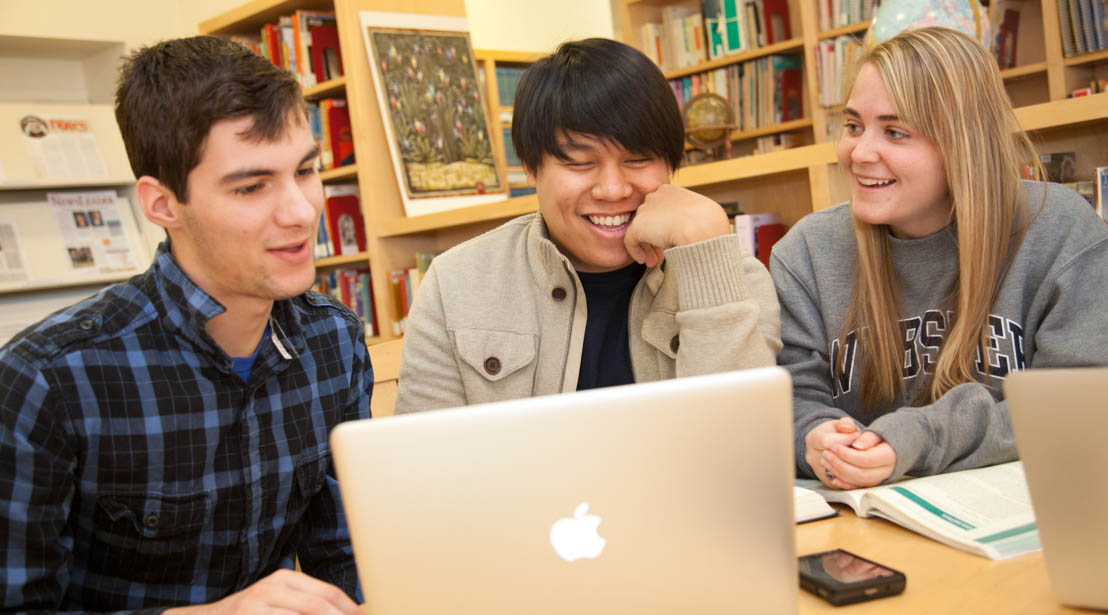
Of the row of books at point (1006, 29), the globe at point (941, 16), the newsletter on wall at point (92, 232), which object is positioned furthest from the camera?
the newsletter on wall at point (92, 232)

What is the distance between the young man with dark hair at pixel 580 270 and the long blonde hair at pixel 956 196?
17cm

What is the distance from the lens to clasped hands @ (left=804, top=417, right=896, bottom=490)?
48.4 inches

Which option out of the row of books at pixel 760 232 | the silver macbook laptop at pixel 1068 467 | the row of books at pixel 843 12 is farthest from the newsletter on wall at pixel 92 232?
the silver macbook laptop at pixel 1068 467

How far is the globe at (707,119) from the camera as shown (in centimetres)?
416

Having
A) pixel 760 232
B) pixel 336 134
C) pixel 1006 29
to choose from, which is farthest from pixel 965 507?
pixel 1006 29

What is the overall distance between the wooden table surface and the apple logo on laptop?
255 mm

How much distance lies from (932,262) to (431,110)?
2612 mm

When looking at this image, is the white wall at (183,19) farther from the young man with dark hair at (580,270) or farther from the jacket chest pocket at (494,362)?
the jacket chest pocket at (494,362)

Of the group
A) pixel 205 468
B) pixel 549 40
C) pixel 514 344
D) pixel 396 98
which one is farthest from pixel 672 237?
pixel 549 40

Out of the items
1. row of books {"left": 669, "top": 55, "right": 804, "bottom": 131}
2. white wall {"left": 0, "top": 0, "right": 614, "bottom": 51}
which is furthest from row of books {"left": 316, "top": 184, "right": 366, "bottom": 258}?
row of books {"left": 669, "top": 55, "right": 804, "bottom": 131}

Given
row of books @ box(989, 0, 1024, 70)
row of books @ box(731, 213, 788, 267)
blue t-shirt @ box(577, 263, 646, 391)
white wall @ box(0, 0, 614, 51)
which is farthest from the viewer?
white wall @ box(0, 0, 614, 51)

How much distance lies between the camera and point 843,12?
463 cm

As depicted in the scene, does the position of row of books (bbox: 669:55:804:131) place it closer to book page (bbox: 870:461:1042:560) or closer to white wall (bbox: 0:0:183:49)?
white wall (bbox: 0:0:183:49)

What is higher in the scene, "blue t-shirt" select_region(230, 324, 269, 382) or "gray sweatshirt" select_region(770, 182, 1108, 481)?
"blue t-shirt" select_region(230, 324, 269, 382)
